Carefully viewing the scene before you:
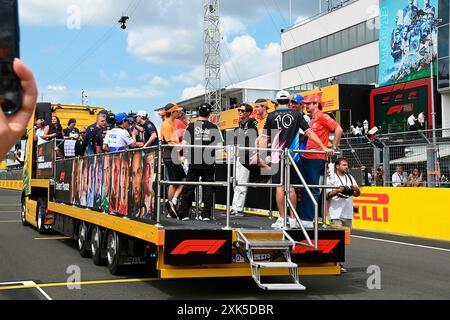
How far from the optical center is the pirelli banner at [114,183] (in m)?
7.04

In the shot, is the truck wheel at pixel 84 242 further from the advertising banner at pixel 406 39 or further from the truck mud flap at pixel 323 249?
the advertising banner at pixel 406 39

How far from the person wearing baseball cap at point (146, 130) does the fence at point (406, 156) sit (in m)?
8.19

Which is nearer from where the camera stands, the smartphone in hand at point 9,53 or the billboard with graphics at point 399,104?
the smartphone in hand at point 9,53

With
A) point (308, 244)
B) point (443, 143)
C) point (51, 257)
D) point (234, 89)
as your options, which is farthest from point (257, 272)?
point (234, 89)

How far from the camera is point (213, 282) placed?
8.14 meters

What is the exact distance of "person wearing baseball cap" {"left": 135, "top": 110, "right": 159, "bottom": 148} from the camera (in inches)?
394

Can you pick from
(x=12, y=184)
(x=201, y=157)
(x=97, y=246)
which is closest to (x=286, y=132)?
(x=201, y=157)

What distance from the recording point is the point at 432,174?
15328 mm

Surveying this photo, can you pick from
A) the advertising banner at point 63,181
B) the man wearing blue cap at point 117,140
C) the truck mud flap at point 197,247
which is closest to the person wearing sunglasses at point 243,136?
the man wearing blue cap at point 117,140

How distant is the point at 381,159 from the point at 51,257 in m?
10.5

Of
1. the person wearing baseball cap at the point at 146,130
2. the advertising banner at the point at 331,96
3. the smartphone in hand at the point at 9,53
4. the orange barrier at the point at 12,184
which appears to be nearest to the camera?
the smartphone in hand at the point at 9,53

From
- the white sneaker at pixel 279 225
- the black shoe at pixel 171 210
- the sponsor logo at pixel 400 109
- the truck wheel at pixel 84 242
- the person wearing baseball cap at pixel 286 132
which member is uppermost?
the sponsor logo at pixel 400 109

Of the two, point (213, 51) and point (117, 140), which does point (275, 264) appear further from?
point (213, 51)
